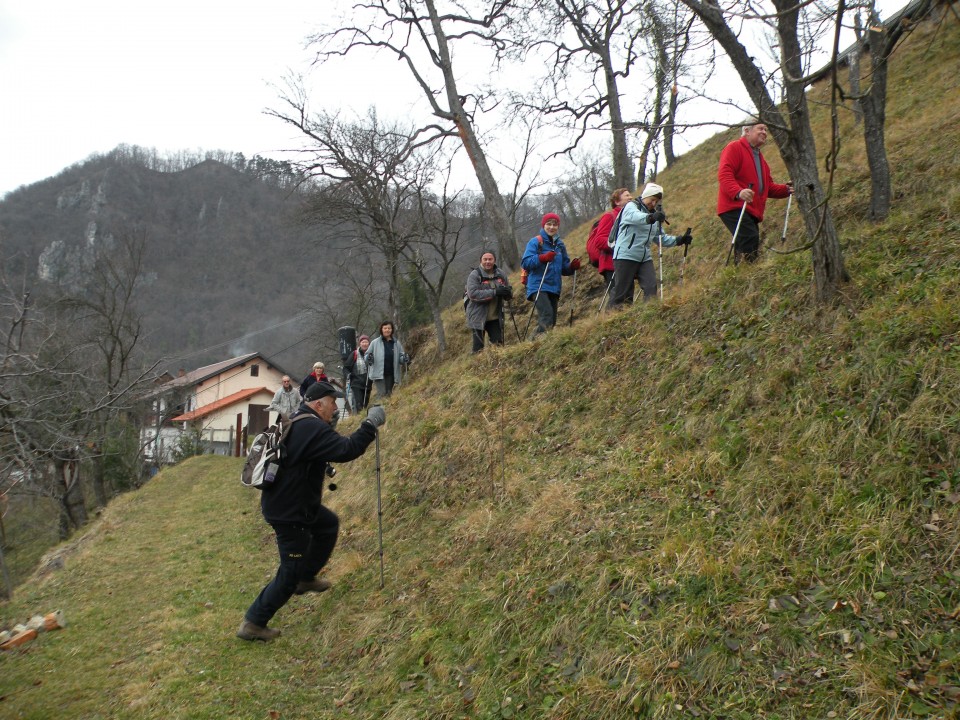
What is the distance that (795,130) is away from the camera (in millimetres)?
5805

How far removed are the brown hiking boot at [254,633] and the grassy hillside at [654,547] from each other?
146mm

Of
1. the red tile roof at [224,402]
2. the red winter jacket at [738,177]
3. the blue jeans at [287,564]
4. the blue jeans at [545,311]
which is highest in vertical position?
the red winter jacket at [738,177]

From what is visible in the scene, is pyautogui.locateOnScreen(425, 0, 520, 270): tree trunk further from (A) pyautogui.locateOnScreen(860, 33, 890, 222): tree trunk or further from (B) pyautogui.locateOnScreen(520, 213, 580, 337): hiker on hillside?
(A) pyautogui.locateOnScreen(860, 33, 890, 222): tree trunk

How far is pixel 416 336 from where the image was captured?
19062 millimetres

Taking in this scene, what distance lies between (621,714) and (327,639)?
9.58ft

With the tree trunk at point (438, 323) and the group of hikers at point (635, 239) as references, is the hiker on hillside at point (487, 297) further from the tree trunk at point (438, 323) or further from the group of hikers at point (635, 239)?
the tree trunk at point (438, 323)

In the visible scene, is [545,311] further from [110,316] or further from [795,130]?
[110,316]

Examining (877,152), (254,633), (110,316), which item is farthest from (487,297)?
(110,316)

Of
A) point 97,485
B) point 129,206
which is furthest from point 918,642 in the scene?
point 129,206

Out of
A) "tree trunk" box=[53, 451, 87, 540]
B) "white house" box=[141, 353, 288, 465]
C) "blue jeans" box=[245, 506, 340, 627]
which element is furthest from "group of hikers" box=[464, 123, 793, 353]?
"white house" box=[141, 353, 288, 465]

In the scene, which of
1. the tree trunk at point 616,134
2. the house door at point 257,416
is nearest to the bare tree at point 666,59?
the tree trunk at point 616,134

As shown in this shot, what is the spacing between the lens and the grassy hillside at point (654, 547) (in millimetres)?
3320

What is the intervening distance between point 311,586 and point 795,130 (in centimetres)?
577

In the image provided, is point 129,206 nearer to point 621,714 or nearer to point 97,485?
point 97,485
